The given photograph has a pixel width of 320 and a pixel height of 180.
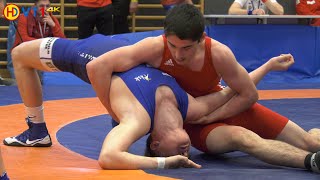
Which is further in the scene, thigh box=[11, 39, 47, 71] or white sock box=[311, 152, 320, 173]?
thigh box=[11, 39, 47, 71]

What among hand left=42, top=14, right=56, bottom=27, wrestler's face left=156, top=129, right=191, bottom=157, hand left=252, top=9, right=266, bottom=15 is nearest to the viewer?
wrestler's face left=156, top=129, right=191, bottom=157

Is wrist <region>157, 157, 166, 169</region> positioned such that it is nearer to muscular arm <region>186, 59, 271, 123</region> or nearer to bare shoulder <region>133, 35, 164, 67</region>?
muscular arm <region>186, 59, 271, 123</region>

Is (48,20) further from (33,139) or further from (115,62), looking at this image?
(115,62)

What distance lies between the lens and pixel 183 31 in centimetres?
352

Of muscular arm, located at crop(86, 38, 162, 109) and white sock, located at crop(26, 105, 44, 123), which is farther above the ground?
muscular arm, located at crop(86, 38, 162, 109)

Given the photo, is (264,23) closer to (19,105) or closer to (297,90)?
(297,90)

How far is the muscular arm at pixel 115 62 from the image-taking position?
3772mm

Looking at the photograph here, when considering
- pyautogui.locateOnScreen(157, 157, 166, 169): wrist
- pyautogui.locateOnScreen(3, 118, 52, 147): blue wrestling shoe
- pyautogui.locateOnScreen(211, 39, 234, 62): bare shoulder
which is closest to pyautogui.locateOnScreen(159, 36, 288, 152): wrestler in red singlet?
pyautogui.locateOnScreen(211, 39, 234, 62): bare shoulder

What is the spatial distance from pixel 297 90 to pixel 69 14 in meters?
4.20

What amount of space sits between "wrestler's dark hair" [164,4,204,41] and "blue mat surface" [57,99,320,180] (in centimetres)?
70

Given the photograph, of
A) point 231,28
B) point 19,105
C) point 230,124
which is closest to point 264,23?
point 231,28

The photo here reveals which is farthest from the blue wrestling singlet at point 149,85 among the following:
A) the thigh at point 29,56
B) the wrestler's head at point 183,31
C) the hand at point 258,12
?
the hand at point 258,12

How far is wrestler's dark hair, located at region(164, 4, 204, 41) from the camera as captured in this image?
3.52 meters

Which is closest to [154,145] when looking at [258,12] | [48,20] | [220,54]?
[220,54]
